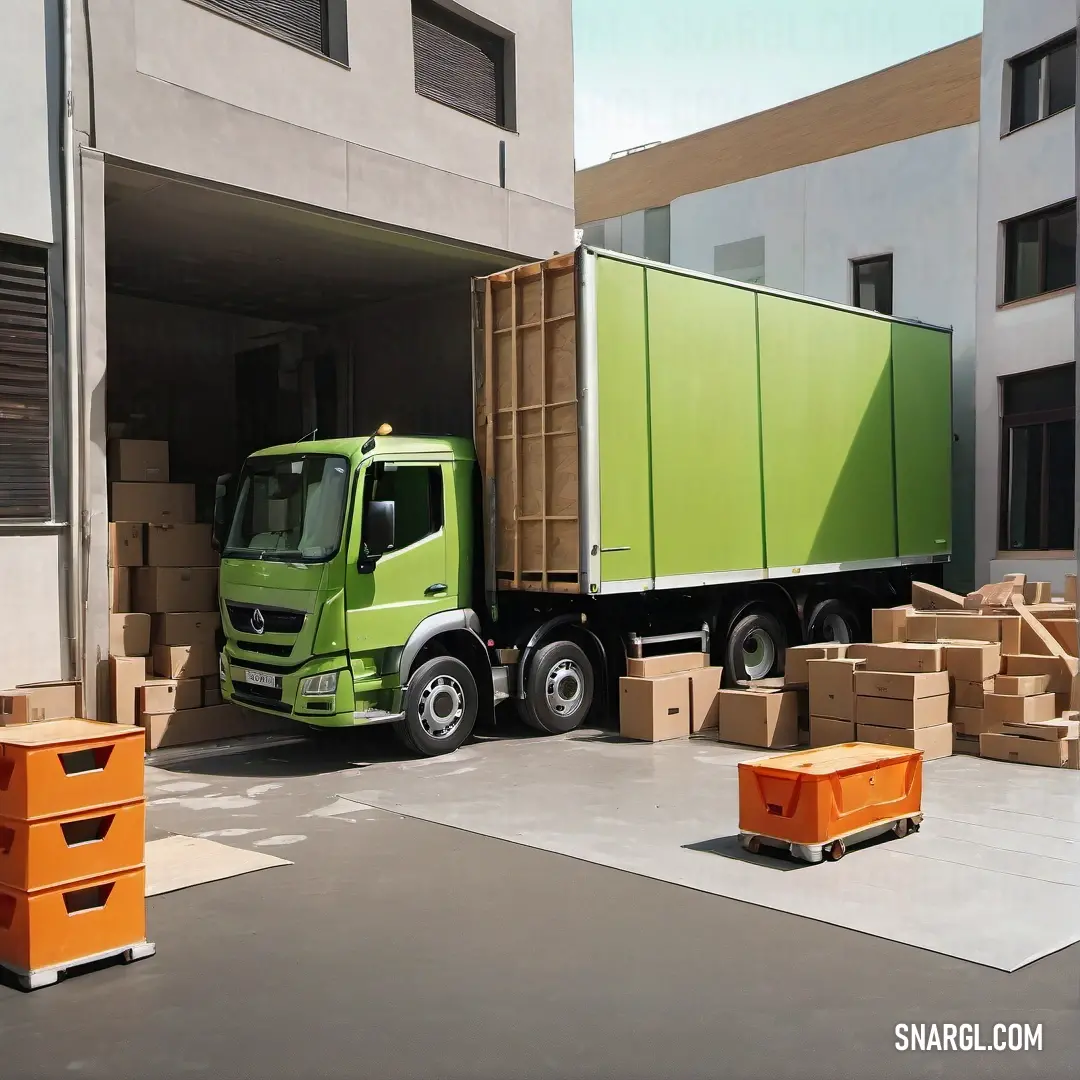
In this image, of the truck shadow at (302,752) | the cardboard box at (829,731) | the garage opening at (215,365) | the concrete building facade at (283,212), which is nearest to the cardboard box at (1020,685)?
the cardboard box at (829,731)

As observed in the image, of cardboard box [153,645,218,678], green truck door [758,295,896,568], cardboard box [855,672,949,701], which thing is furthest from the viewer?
green truck door [758,295,896,568]

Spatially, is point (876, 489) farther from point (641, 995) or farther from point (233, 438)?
point (641, 995)

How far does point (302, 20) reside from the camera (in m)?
12.2

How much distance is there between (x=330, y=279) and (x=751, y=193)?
34.5 feet

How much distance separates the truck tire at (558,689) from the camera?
11.6 m

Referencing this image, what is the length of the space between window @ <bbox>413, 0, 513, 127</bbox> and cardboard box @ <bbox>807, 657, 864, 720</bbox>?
299 inches

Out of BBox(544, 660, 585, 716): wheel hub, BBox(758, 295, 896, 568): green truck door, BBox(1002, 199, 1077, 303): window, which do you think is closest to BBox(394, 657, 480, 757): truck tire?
BBox(544, 660, 585, 716): wheel hub

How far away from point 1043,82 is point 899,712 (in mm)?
11635

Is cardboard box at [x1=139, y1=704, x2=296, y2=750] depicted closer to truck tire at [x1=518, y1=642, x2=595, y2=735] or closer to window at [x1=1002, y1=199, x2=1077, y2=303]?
truck tire at [x1=518, y1=642, x2=595, y2=735]

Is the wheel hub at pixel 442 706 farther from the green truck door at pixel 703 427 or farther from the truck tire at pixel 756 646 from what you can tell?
the truck tire at pixel 756 646

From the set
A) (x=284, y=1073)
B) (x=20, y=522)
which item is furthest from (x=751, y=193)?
(x=284, y=1073)

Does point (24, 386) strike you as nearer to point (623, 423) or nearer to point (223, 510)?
point (223, 510)

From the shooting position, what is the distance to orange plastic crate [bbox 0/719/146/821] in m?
5.08

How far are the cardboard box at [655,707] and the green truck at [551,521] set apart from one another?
0.57 meters
